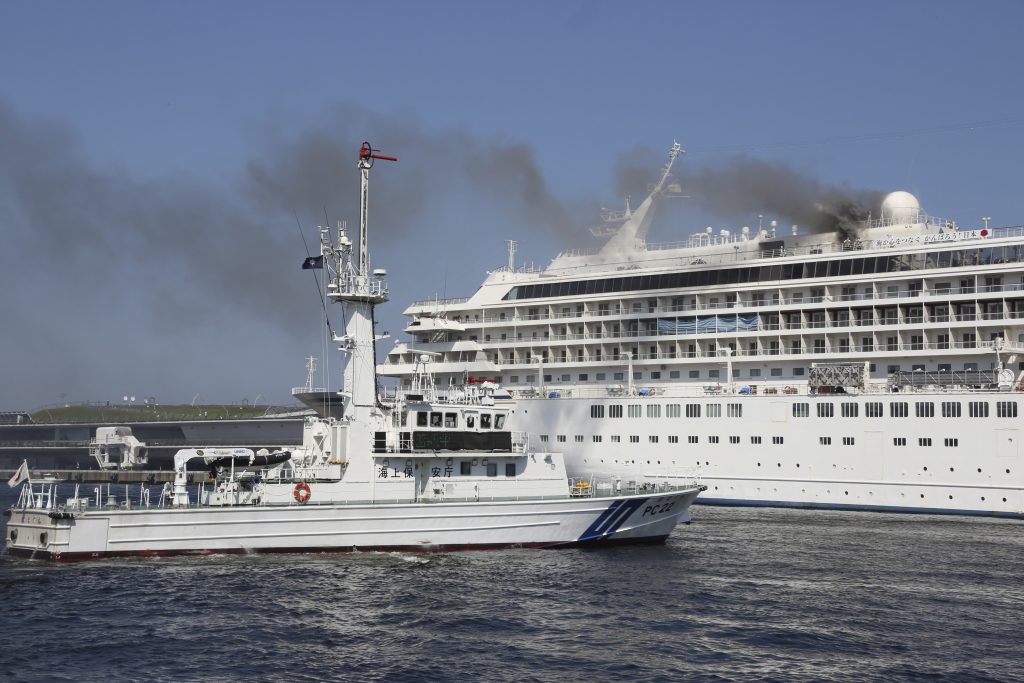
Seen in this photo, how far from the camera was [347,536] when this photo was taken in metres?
31.0

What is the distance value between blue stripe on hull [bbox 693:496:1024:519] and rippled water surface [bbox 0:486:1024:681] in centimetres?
705

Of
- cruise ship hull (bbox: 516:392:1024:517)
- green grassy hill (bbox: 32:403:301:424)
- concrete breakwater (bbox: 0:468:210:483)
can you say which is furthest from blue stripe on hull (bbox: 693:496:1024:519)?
green grassy hill (bbox: 32:403:301:424)

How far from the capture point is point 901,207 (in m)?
49.2

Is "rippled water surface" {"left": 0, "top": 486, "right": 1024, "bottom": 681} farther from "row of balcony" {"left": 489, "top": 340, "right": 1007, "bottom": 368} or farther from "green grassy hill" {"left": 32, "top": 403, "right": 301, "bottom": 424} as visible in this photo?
"green grassy hill" {"left": 32, "top": 403, "right": 301, "bottom": 424}

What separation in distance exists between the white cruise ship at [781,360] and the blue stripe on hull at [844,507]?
0.09 m

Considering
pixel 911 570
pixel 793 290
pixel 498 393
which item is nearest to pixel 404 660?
pixel 911 570

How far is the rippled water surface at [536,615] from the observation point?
762 inches

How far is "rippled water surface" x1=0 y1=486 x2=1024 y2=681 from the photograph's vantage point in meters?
19.3

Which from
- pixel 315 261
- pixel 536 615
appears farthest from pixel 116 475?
pixel 536 615

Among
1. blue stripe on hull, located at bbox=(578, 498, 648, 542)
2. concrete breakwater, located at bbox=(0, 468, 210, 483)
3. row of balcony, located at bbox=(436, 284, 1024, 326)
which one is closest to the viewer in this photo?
blue stripe on hull, located at bbox=(578, 498, 648, 542)

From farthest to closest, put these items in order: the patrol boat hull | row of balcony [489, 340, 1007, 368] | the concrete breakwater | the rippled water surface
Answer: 1. the concrete breakwater
2. row of balcony [489, 340, 1007, 368]
3. the patrol boat hull
4. the rippled water surface

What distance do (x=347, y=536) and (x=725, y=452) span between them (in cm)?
2123

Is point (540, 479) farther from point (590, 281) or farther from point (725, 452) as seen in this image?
point (590, 281)

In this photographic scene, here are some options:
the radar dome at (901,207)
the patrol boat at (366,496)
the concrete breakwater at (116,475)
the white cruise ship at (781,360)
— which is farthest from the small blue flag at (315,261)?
the concrete breakwater at (116,475)
